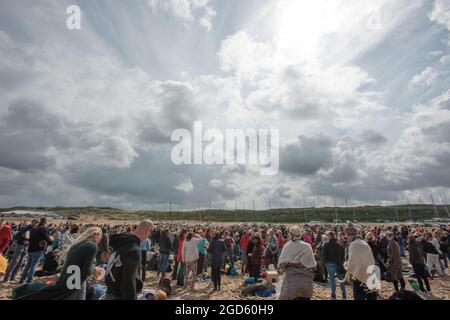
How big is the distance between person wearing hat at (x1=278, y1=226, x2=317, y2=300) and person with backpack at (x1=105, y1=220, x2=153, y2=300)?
8.92ft

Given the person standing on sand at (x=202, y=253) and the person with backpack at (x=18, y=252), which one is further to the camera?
the person standing on sand at (x=202, y=253)

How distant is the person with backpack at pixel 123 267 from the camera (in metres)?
3.37

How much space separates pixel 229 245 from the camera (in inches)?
597

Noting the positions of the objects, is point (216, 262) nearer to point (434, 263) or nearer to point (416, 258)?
point (416, 258)

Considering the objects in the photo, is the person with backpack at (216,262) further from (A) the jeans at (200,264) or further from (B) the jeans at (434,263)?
(B) the jeans at (434,263)

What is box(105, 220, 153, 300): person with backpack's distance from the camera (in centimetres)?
337

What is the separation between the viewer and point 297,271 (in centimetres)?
491

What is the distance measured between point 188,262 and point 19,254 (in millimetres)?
6349

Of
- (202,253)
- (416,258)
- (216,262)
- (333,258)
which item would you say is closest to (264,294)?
(216,262)

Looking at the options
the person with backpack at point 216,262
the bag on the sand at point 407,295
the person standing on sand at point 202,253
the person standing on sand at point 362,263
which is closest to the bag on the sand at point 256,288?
the person with backpack at point 216,262

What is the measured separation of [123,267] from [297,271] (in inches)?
118

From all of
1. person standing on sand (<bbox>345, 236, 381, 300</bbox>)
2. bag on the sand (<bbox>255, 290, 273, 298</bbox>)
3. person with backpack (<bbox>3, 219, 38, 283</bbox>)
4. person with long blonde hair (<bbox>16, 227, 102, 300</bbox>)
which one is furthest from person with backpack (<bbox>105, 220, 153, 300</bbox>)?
person with backpack (<bbox>3, 219, 38, 283</bbox>)

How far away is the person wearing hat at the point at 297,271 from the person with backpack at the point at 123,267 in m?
2.72
